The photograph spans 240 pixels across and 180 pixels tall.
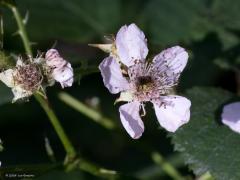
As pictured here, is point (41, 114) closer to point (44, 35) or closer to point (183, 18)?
point (44, 35)

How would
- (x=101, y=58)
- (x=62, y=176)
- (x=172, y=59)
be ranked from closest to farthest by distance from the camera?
(x=172, y=59), (x=101, y=58), (x=62, y=176)

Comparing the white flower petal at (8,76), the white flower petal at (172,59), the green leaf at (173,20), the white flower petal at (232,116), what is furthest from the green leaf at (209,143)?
the green leaf at (173,20)

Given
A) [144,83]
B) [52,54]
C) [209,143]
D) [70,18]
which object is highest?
[70,18]

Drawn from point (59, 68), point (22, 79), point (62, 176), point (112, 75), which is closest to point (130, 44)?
point (112, 75)

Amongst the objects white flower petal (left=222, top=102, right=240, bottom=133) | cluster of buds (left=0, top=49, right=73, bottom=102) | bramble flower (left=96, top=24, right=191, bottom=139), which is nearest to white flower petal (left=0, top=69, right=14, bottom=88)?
cluster of buds (left=0, top=49, right=73, bottom=102)

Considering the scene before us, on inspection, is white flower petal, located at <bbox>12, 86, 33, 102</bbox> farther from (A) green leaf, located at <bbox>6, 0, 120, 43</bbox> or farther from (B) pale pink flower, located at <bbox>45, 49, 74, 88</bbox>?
(A) green leaf, located at <bbox>6, 0, 120, 43</bbox>

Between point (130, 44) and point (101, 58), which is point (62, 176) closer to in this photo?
point (101, 58)

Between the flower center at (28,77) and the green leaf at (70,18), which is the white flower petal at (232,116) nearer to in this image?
the flower center at (28,77)

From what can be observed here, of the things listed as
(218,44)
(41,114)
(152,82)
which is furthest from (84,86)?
(152,82)
